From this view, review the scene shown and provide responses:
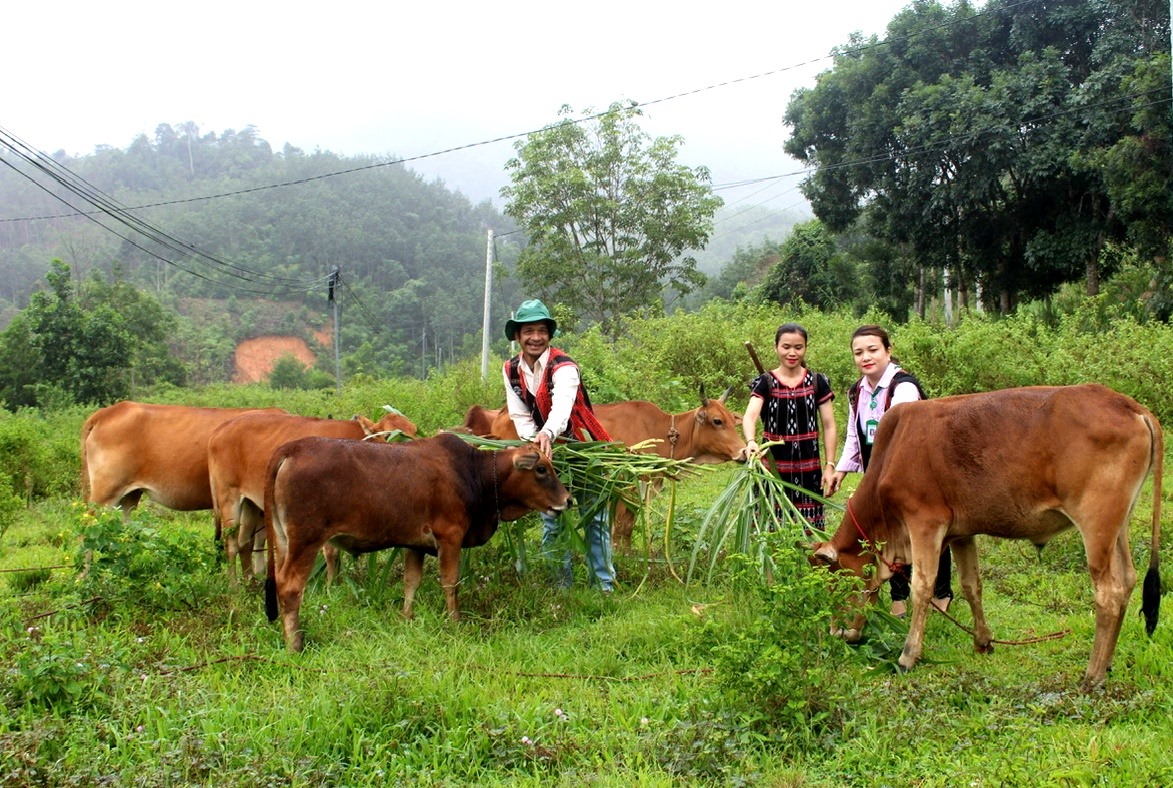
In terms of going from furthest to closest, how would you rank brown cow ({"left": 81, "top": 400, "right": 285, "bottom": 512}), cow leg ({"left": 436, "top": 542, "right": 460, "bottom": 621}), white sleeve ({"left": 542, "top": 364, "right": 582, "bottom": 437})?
brown cow ({"left": 81, "top": 400, "right": 285, "bottom": 512}) < white sleeve ({"left": 542, "top": 364, "right": 582, "bottom": 437}) < cow leg ({"left": 436, "top": 542, "right": 460, "bottom": 621})

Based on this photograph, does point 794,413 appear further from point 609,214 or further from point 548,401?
point 609,214

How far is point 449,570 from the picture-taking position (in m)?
5.96

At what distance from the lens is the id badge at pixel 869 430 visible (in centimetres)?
585

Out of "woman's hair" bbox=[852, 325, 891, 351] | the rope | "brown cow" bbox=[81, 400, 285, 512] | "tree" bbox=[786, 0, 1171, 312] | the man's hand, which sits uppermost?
"tree" bbox=[786, 0, 1171, 312]

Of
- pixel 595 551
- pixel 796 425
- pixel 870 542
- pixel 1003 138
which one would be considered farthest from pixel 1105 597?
pixel 1003 138

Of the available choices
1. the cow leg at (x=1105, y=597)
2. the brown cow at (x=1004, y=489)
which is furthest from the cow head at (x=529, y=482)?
the cow leg at (x=1105, y=597)

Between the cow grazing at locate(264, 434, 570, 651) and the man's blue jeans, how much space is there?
1.26 ft

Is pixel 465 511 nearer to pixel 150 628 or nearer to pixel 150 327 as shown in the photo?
pixel 150 628

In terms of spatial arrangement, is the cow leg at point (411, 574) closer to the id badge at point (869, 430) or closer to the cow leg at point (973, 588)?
the id badge at point (869, 430)

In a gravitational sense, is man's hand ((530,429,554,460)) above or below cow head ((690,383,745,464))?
above

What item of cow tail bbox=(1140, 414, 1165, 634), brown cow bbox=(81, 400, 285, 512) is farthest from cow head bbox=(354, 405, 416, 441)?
cow tail bbox=(1140, 414, 1165, 634)

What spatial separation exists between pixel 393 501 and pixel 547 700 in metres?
1.65

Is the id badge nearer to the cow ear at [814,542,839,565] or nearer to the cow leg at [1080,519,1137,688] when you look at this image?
the cow ear at [814,542,839,565]

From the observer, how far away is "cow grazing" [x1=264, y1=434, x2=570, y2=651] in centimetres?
551
